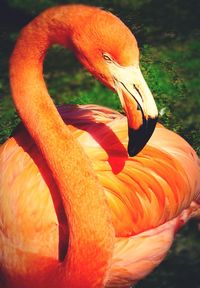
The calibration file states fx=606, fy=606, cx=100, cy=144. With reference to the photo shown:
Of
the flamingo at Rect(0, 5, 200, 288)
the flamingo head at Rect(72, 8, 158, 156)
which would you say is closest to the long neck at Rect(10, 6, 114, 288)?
the flamingo at Rect(0, 5, 200, 288)

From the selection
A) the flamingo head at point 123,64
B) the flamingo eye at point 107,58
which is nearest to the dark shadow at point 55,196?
the flamingo head at point 123,64

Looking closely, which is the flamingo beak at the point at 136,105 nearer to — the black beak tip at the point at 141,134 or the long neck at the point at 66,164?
the black beak tip at the point at 141,134

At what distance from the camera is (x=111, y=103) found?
16.2ft

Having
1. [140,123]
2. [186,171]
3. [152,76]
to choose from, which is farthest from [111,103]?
[140,123]

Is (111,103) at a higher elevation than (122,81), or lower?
lower

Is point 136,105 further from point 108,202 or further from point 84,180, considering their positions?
point 108,202

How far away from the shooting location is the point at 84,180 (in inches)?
104

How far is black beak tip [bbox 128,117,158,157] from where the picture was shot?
2393 millimetres

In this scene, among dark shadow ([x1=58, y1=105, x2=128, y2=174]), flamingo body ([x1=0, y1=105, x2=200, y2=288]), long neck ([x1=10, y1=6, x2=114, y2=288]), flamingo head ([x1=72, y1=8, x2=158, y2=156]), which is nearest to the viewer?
flamingo head ([x1=72, y1=8, x2=158, y2=156])

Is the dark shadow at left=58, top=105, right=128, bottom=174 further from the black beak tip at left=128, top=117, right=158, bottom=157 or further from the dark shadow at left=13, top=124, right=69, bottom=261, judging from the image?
the black beak tip at left=128, top=117, right=158, bottom=157

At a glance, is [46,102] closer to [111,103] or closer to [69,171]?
[69,171]

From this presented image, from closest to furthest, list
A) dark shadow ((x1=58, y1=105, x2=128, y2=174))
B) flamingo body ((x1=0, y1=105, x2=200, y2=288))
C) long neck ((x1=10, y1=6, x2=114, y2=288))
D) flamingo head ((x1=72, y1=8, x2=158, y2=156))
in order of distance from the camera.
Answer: flamingo head ((x1=72, y1=8, x2=158, y2=156)), long neck ((x1=10, y1=6, x2=114, y2=288)), flamingo body ((x1=0, y1=105, x2=200, y2=288)), dark shadow ((x1=58, y1=105, x2=128, y2=174))

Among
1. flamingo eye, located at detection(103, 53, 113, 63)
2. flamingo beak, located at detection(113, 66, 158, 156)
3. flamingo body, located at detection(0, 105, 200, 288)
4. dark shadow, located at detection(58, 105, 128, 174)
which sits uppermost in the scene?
flamingo eye, located at detection(103, 53, 113, 63)

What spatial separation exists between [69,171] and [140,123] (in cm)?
44
